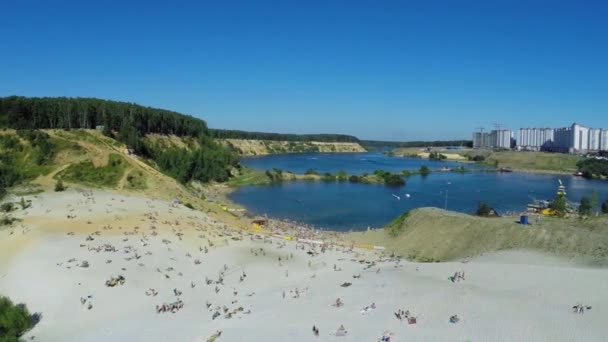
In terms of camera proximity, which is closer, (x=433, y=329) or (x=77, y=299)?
(x=433, y=329)

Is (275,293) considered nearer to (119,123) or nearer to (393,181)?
(119,123)

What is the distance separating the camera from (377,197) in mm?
85438

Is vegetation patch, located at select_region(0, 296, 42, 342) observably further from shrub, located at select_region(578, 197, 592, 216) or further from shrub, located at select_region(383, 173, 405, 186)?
shrub, located at select_region(383, 173, 405, 186)

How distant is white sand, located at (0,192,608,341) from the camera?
53.3 ft

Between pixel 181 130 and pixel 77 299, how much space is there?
10923 cm

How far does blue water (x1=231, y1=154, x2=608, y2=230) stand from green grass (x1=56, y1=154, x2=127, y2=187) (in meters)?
19.8

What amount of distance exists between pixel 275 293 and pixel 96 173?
38.8m

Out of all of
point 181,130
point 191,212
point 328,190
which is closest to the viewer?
point 191,212

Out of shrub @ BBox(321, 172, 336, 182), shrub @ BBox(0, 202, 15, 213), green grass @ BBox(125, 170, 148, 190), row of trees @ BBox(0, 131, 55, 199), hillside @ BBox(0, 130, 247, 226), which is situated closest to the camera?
shrub @ BBox(0, 202, 15, 213)

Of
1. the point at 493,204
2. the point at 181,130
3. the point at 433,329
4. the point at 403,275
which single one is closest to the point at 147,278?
the point at 403,275

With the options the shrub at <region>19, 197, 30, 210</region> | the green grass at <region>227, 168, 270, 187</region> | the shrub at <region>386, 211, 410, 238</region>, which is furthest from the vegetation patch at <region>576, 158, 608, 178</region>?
the shrub at <region>19, 197, 30, 210</region>

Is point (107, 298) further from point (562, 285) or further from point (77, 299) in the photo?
point (562, 285)

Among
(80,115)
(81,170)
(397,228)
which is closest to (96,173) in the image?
(81,170)

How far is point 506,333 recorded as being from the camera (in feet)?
49.6
